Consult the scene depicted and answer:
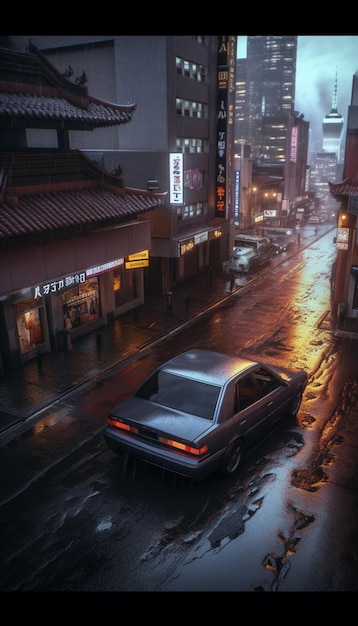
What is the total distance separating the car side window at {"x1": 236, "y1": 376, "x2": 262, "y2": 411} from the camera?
8.45 meters

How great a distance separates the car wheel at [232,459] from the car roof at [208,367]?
3.72 ft

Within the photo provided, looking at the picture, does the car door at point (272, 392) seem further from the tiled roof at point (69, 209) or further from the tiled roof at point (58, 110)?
the tiled roof at point (58, 110)

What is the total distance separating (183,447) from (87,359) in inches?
302

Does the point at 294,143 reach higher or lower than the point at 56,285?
higher

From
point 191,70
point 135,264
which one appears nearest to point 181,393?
point 135,264

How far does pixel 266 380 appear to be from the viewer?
950cm

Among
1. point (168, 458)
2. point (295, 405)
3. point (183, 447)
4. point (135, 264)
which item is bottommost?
point (295, 405)

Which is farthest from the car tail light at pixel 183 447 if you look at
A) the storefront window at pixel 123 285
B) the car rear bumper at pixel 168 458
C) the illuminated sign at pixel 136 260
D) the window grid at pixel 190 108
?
the window grid at pixel 190 108

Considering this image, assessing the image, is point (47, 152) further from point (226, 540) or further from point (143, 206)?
point (226, 540)

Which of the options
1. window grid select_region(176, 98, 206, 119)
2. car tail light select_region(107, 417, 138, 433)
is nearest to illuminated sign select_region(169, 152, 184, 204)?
window grid select_region(176, 98, 206, 119)

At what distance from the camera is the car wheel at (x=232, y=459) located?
805cm

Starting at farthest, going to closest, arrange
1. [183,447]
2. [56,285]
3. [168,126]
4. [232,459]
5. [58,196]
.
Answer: [168,126] < [58,196] < [56,285] < [232,459] < [183,447]

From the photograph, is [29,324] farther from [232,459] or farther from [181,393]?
[232,459]

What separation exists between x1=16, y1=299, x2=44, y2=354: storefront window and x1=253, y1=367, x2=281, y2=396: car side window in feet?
24.9
